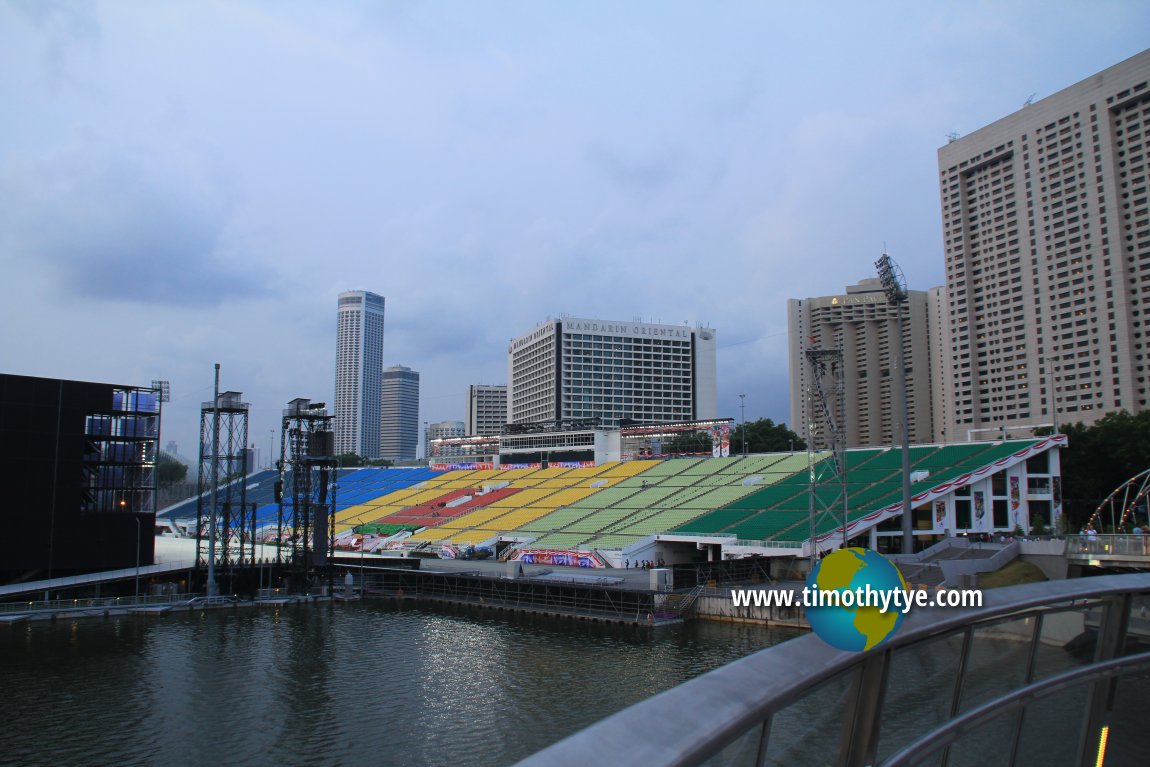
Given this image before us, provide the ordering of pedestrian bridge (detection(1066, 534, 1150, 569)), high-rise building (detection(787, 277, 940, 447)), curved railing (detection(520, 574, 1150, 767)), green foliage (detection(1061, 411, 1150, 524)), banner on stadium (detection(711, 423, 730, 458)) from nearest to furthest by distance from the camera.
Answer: curved railing (detection(520, 574, 1150, 767))
pedestrian bridge (detection(1066, 534, 1150, 569))
green foliage (detection(1061, 411, 1150, 524))
banner on stadium (detection(711, 423, 730, 458))
high-rise building (detection(787, 277, 940, 447))

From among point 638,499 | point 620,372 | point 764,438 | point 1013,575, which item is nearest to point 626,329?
point 620,372

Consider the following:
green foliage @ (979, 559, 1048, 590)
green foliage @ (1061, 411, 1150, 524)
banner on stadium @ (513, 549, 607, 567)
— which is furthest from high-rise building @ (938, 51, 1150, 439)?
banner on stadium @ (513, 549, 607, 567)

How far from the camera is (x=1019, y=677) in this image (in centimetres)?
480

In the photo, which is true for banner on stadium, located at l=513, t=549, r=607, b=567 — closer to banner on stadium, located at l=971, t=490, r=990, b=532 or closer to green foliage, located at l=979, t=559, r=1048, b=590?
green foliage, located at l=979, t=559, r=1048, b=590

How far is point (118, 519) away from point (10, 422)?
794cm

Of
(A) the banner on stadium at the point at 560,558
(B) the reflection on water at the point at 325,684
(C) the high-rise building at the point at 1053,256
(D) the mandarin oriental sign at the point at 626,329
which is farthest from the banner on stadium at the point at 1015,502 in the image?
(D) the mandarin oriental sign at the point at 626,329

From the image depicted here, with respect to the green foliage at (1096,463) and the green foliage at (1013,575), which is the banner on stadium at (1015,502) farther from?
the green foliage at (1013,575)

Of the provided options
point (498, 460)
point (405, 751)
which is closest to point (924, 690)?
point (405, 751)

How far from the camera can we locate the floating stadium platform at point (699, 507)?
48.0 metres

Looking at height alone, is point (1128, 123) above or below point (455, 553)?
above

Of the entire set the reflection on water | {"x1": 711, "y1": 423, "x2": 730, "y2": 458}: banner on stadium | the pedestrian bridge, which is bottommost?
the reflection on water

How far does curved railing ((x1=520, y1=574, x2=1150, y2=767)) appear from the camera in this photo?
275cm

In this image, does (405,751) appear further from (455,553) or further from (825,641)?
(455,553)

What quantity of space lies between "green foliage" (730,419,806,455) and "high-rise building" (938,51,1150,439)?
25253 millimetres
